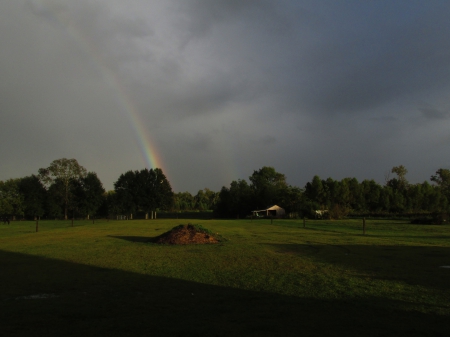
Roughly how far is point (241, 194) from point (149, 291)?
342 feet

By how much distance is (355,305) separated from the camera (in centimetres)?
768

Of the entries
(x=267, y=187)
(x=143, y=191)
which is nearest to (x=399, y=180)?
(x=267, y=187)

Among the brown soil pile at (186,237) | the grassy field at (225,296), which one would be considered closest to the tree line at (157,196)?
the brown soil pile at (186,237)

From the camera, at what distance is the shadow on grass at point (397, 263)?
10.8 meters

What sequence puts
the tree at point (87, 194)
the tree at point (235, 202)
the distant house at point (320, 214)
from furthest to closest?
the tree at point (235, 202), the tree at point (87, 194), the distant house at point (320, 214)

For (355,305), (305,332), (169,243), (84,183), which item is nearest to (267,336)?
(305,332)

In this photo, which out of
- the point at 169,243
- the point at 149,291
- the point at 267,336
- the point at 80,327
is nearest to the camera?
the point at 267,336

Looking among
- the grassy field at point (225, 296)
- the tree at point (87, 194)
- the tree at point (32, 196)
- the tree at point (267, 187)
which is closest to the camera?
the grassy field at point (225, 296)

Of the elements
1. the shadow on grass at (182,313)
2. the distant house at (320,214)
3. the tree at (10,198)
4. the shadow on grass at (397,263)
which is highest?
the tree at (10,198)

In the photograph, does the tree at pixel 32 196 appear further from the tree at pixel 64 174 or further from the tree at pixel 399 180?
the tree at pixel 399 180

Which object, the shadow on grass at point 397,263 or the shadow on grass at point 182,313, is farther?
the shadow on grass at point 397,263

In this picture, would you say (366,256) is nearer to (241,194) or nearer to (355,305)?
(355,305)

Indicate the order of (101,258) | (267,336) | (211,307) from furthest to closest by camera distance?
(101,258) → (211,307) → (267,336)

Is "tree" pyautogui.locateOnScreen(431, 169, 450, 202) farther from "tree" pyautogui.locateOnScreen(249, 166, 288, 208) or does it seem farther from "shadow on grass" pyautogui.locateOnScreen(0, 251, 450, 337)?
"shadow on grass" pyautogui.locateOnScreen(0, 251, 450, 337)
